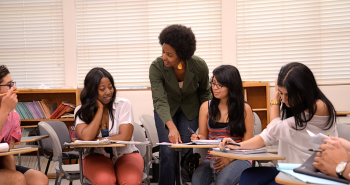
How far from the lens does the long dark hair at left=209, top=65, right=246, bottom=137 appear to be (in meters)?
2.40

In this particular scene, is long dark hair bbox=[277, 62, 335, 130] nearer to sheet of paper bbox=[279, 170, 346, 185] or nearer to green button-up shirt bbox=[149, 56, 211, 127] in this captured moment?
sheet of paper bbox=[279, 170, 346, 185]

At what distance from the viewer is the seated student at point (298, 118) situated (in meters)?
1.67

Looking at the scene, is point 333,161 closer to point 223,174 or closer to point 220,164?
point 223,174

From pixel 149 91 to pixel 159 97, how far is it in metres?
2.55

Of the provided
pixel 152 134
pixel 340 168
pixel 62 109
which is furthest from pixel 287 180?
pixel 62 109

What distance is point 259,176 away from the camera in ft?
5.65

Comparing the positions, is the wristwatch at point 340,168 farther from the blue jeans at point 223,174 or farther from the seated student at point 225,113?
the seated student at point 225,113

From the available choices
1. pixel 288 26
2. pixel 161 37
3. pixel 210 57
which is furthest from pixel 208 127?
pixel 288 26

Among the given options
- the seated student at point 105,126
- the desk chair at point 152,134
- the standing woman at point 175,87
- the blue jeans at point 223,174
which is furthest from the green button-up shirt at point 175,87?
the desk chair at point 152,134

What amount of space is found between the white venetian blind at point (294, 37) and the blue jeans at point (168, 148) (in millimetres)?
2607

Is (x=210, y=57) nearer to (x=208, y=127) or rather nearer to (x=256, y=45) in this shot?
(x=256, y=45)

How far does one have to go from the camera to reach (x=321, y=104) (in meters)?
1.70

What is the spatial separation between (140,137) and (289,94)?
1.88m

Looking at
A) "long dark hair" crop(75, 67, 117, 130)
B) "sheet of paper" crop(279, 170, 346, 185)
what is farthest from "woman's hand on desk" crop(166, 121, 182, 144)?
"sheet of paper" crop(279, 170, 346, 185)
